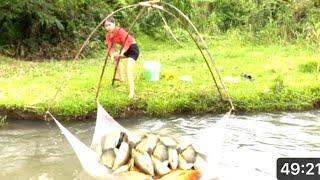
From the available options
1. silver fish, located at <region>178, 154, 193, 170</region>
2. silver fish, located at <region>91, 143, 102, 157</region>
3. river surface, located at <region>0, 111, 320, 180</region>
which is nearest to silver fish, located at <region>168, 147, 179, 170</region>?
silver fish, located at <region>178, 154, 193, 170</region>

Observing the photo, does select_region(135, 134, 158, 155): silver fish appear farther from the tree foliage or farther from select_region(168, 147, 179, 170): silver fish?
the tree foliage

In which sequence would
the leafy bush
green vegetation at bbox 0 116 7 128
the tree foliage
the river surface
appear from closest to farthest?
the river surface
green vegetation at bbox 0 116 7 128
the leafy bush
the tree foliage

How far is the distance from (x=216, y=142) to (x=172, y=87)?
9.87 ft

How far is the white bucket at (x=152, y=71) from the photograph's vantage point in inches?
368

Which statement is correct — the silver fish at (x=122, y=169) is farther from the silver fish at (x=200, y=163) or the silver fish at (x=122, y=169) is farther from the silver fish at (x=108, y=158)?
the silver fish at (x=200, y=163)

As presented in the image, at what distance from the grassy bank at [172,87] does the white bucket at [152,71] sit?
5.0 inches

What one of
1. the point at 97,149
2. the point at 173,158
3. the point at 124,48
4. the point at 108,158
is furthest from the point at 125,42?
the point at 173,158

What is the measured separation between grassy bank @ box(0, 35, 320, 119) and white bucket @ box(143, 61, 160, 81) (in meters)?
0.13

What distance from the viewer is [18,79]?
9641mm

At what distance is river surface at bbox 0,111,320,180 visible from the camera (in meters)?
6.39

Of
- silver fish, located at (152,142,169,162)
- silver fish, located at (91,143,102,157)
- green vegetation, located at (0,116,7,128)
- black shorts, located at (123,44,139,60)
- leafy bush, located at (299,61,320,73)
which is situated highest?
black shorts, located at (123,44,139,60)

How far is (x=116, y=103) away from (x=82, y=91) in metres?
0.77

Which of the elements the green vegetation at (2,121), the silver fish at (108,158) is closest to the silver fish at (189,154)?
the silver fish at (108,158)

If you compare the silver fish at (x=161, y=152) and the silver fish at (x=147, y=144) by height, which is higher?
the silver fish at (x=147, y=144)
